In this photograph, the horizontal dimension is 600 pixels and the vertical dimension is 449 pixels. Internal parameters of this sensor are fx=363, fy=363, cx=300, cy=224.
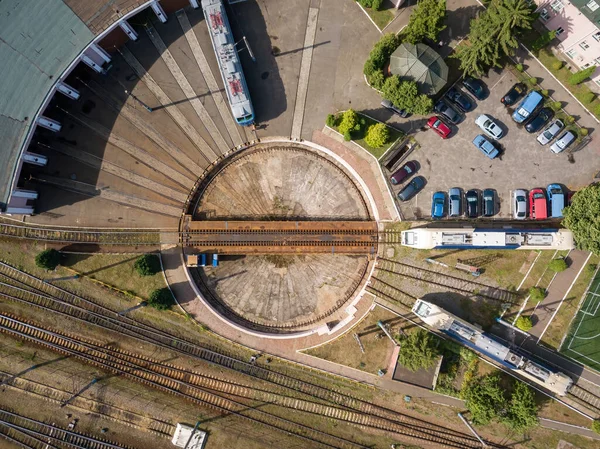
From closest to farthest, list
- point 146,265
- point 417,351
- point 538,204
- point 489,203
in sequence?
point 417,351 → point 146,265 → point 538,204 → point 489,203

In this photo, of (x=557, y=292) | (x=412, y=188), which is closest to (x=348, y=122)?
(x=412, y=188)

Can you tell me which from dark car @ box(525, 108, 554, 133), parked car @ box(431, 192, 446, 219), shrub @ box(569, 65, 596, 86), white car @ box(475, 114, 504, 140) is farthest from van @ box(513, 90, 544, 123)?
parked car @ box(431, 192, 446, 219)

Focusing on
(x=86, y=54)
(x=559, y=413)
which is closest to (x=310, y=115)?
(x=86, y=54)

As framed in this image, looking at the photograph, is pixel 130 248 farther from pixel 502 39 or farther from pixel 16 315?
pixel 502 39

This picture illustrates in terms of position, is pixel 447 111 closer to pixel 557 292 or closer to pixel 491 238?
pixel 491 238

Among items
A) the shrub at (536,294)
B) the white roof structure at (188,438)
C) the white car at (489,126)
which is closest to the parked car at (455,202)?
the white car at (489,126)

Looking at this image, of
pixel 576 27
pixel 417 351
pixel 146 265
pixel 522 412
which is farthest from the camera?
pixel 146 265
